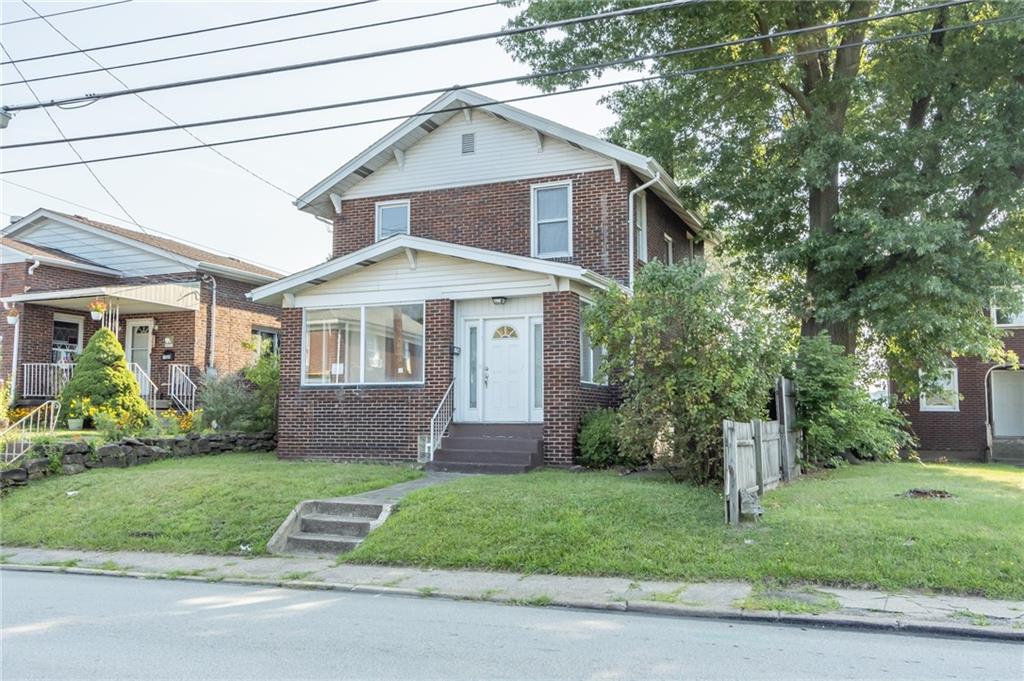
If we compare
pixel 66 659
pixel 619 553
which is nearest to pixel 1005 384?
pixel 619 553

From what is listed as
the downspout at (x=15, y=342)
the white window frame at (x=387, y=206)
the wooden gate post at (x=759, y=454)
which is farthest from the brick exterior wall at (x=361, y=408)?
the downspout at (x=15, y=342)

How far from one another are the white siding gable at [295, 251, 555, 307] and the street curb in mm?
7729

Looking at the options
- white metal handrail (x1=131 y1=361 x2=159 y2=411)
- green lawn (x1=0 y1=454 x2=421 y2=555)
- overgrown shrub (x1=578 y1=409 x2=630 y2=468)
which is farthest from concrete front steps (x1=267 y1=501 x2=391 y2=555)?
white metal handrail (x1=131 y1=361 x2=159 y2=411)

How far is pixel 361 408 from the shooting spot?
53.1ft

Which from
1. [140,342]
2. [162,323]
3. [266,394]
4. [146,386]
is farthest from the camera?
[140,342]

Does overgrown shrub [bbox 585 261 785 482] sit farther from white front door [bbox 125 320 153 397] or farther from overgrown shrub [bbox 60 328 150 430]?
white front door [bbox 125 320 153 397]

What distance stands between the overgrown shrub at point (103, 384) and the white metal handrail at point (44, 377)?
2.87 m

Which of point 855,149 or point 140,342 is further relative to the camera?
point 140,342

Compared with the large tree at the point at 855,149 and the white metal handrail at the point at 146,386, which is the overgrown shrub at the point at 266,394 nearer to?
the white metal handrail at the point at 146,386

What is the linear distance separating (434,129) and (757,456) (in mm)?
11525

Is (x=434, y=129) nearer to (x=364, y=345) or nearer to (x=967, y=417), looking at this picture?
(x=364, y=345)

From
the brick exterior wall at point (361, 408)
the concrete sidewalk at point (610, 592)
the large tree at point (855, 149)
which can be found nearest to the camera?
the concrete sidewalk at point (610, 592)

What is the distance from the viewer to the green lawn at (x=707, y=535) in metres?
7.88

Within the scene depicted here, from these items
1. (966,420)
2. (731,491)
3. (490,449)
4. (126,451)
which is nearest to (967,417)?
(966,420)
